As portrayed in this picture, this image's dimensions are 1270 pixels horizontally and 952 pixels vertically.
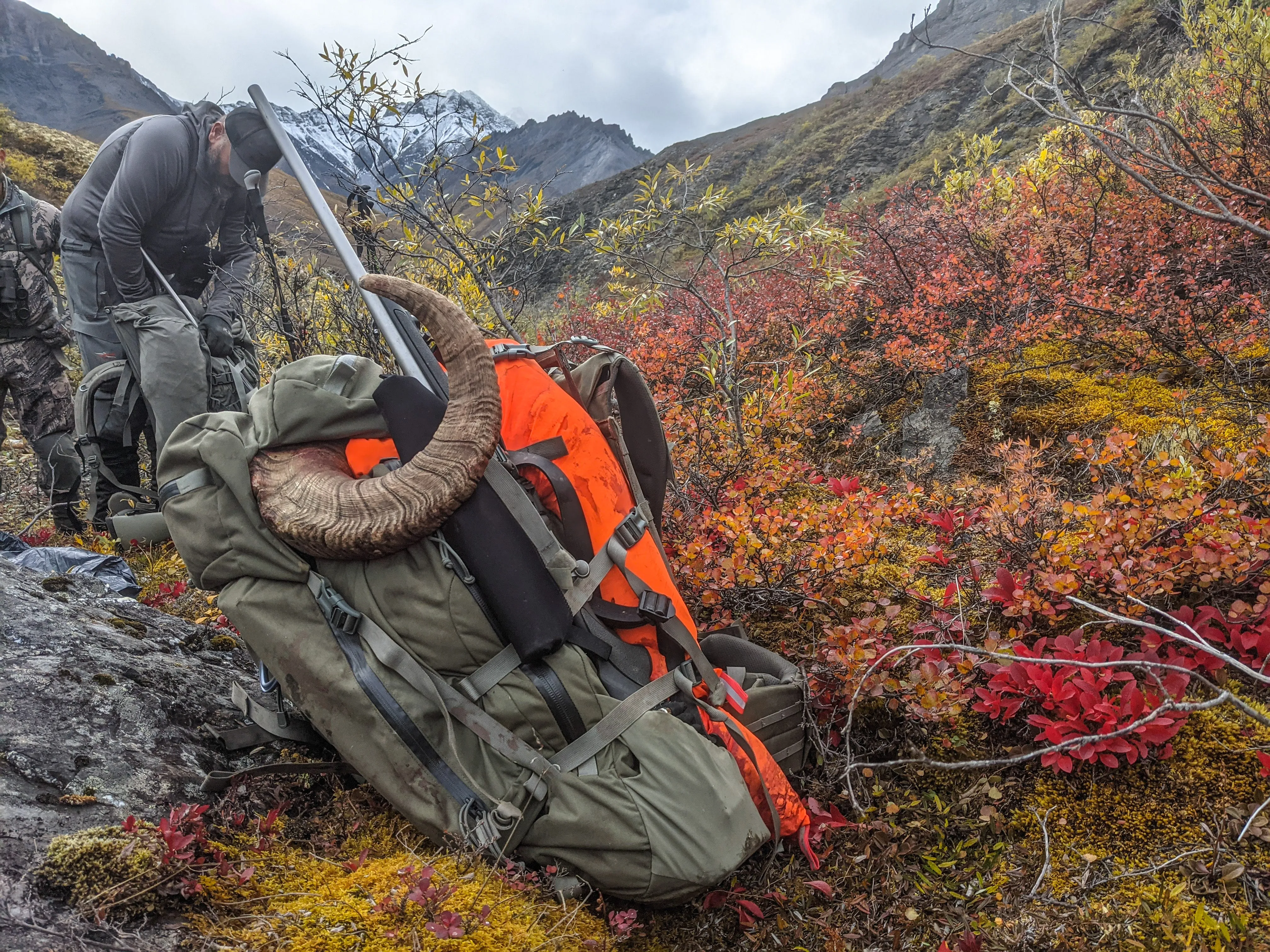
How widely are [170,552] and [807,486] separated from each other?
16.4ft

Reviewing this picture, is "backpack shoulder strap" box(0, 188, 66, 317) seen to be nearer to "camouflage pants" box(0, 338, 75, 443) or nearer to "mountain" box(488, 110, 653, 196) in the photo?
"camouflage pants" box(0, 338, 75, 443)

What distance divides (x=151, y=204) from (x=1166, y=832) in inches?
262

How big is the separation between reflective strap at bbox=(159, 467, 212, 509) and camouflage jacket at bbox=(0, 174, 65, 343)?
177 inches

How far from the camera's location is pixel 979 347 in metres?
6.02

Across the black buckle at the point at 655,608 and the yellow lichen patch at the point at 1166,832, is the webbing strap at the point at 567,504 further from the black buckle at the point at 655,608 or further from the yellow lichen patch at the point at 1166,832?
the yellow lichen patch at the point at 1166,832

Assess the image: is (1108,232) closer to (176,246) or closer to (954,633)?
(954,633)

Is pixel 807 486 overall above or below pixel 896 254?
below

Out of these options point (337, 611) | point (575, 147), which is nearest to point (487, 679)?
point (337, 611)

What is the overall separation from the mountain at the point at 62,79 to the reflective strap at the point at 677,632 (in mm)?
79758

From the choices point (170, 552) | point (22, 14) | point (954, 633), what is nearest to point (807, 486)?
point (954, 633)

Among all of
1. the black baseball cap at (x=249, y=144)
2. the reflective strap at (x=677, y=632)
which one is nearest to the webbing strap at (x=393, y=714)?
the reflective strap at (x=677, y=632)

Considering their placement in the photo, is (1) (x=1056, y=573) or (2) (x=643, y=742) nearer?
(2) (x=643, y=742)

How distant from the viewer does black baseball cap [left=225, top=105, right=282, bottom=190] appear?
14.7ft

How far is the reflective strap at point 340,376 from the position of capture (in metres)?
2.51
